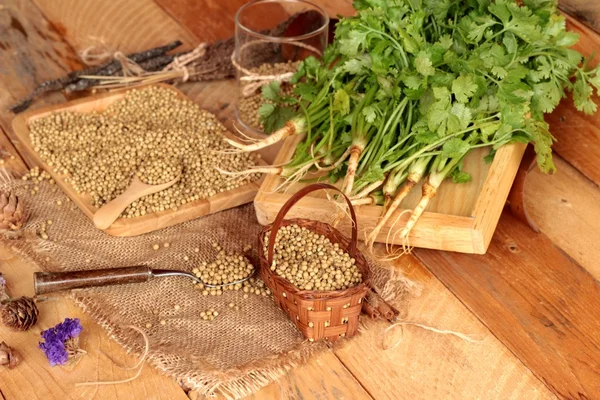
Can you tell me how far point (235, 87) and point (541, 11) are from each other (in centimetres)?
93

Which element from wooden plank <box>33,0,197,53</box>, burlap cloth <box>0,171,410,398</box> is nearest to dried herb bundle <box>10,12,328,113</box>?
wooden plank <box>33,0,197,53</box>

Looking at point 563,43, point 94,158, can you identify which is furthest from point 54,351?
point 563,43

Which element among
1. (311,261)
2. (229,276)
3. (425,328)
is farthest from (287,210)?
(425,328)

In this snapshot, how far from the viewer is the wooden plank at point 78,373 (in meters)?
1.47

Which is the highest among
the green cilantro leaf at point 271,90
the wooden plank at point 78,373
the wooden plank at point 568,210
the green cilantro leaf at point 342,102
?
the green cilantro leaf at point 342,102

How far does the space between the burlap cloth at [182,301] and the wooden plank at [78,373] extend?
0.02m

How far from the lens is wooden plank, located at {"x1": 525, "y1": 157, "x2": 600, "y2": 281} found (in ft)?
6.18

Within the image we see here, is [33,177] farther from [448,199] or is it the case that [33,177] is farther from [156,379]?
[448,199]

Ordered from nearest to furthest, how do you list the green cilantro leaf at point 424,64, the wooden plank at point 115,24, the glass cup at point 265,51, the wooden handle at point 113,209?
1. the green cilantro leaf at point 424,64
2. the wooden handle at point 113,209
3. the glass cup at point 265,51
4. the wooden plank at point 115,24

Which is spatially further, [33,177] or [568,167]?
[568,167]

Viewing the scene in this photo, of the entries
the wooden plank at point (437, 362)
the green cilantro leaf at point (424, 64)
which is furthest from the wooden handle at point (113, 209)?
the green cilantro leaf at point (424, 64)

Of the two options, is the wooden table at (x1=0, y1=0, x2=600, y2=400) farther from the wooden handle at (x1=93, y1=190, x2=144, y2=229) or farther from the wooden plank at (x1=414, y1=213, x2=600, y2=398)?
the wooden handle at (x1=93, y1=190, x2=144, y2=229)

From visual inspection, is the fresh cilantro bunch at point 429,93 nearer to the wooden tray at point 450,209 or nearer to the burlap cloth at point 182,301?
the wooden tray at point 450,209

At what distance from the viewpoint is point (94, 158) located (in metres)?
1.99
